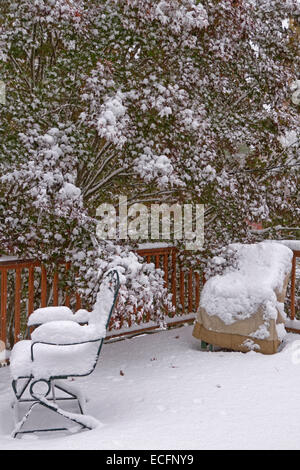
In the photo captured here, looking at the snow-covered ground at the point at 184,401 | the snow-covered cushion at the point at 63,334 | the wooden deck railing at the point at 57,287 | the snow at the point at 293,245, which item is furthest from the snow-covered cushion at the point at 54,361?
the snow at the point at 293,245

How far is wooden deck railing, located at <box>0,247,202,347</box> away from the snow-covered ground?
637 mm

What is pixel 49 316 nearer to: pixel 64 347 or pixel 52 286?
pixel 64 347

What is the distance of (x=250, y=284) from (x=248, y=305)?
0.25 meters

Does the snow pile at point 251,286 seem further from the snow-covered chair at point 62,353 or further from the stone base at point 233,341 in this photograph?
the snow-covered chair at point 62,353

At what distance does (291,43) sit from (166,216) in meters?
2.63

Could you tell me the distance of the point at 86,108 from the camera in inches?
190

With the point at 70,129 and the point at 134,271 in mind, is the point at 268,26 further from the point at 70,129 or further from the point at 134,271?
the point at 134,271

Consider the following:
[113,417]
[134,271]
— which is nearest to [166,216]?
[134,271]

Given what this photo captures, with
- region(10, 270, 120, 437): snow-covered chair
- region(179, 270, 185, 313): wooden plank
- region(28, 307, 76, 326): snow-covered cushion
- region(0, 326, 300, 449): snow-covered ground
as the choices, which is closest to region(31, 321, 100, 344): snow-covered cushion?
region(10, 270, 120, 437): snow-covered chair

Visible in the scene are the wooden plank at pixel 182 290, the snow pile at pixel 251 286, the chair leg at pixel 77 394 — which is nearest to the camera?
the chair leg at pixel 77 394

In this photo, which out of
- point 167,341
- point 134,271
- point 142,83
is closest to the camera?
point 134,271

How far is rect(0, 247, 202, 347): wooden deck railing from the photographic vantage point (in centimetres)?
520

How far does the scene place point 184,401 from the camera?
13.3 feet

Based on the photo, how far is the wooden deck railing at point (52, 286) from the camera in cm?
520
